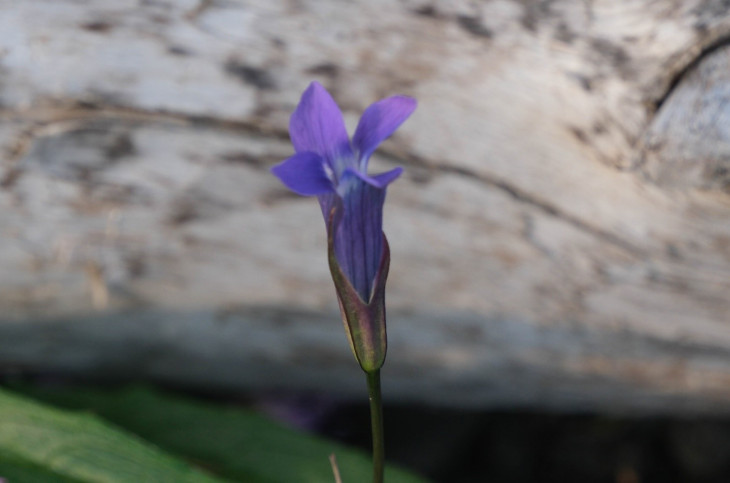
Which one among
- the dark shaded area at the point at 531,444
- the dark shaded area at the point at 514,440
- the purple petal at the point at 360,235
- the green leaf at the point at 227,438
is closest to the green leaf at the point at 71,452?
the green leaf at the point at 227,438

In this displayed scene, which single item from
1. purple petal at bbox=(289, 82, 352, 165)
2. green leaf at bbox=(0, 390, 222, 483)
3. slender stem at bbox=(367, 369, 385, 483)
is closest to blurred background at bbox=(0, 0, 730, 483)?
green leaf at bbox=(0, 390, 222, 483)

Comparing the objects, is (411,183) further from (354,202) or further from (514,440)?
(514,440)

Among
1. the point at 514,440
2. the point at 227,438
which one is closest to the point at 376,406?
the point at 227,438

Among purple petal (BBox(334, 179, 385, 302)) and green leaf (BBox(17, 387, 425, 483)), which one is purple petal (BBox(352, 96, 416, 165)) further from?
green leaf (BBox(17, 387, 425, 483))

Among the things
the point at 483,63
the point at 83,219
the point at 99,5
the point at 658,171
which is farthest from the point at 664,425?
the point at 99,5

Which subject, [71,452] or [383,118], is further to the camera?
[71,452]

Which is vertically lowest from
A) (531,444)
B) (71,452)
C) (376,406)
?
(531,444)

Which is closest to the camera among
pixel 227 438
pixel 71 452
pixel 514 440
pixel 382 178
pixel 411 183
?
pixel 382 178
